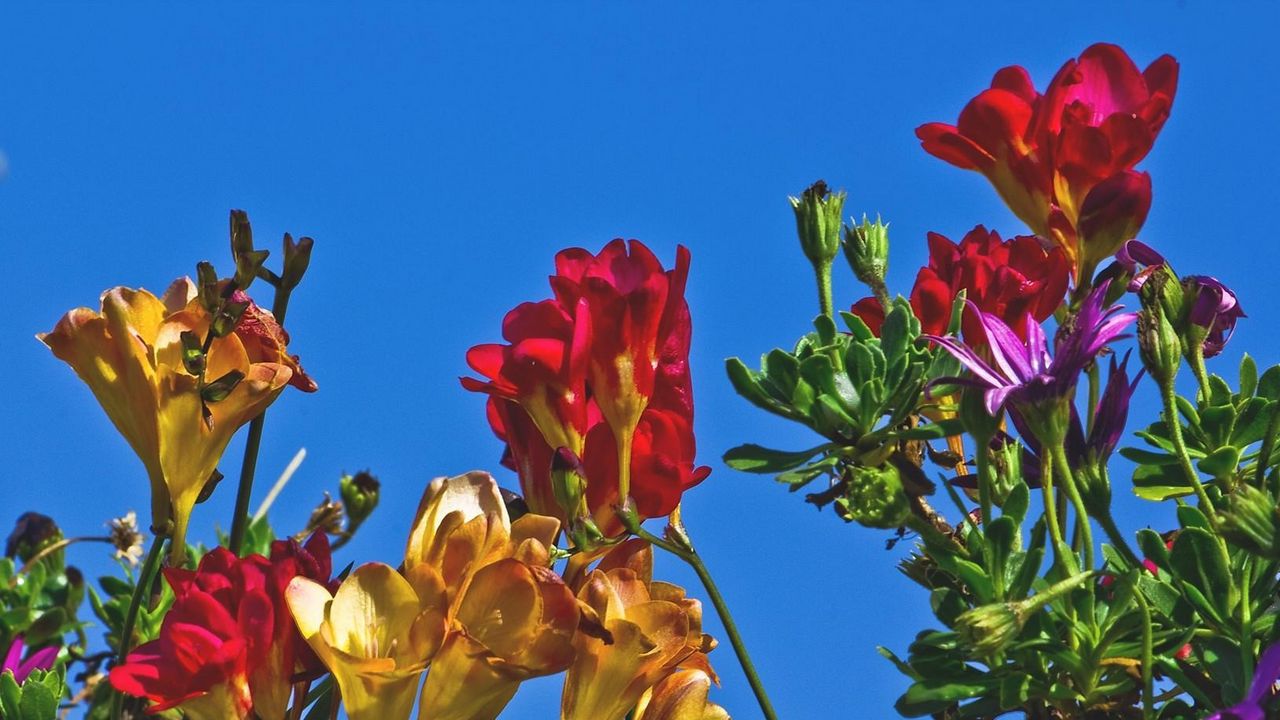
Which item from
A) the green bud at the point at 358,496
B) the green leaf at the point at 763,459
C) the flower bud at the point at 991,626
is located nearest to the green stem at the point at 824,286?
the green leaf at the point at 763,459

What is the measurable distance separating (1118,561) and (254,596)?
20.1 inches

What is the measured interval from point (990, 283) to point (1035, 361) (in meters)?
0.20

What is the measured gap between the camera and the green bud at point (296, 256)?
1139mm

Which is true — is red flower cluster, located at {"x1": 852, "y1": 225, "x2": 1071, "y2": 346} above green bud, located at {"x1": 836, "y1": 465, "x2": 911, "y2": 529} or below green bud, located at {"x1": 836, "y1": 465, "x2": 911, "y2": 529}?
above

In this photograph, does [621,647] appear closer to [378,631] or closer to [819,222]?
[378,631]

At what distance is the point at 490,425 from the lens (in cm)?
119

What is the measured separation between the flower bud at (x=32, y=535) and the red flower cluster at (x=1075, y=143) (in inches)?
44.3

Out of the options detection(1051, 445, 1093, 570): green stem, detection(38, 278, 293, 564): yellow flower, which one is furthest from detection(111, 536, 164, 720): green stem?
detection(1051, 445, 1093, 570): green stem

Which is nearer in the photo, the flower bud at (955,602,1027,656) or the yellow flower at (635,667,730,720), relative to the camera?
the flower bud at (955,602,1027,656)

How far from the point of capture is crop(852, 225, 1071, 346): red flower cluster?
1.17 meters

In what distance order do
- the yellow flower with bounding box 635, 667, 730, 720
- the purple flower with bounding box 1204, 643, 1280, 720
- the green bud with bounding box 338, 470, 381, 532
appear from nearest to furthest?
1. the purple flower with bounding box 1204, 643, 1280, 720
2. the yellow flower with bounding box 635, 667, 730, 720
3. the green bud with bounding box 338, 470, 381, 532

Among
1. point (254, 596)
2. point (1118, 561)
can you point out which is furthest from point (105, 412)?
point (1118, 561)

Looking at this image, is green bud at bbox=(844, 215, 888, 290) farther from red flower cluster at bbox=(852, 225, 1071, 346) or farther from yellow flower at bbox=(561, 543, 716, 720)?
yellow flower at bbox=(561, 543, 716, 720)

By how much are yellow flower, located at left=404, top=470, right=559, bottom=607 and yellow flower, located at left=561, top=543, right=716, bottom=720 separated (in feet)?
0.17
